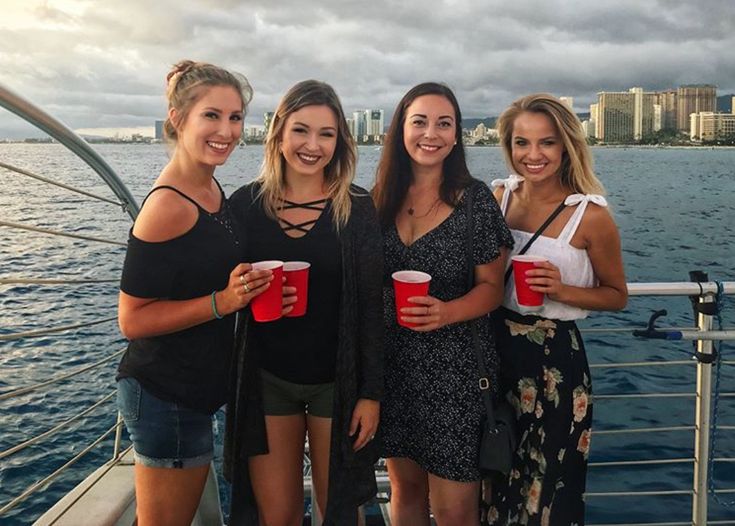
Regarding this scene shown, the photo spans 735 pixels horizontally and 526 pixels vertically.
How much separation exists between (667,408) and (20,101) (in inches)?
354

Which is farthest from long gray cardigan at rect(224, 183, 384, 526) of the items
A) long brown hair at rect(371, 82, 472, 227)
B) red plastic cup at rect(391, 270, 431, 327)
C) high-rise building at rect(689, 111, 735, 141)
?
high-rise building at rect(689, 111, 735, 141)

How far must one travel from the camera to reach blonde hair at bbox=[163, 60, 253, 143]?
78.4 inches

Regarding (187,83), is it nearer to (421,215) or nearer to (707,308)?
(421,215)

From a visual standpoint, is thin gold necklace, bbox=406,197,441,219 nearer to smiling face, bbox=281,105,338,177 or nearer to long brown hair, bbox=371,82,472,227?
long brown hair, bbox=371,82,472,227

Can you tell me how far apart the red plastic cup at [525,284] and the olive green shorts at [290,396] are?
775 millimetres

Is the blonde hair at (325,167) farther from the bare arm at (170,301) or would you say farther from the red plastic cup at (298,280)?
the bare arm at (170,301)

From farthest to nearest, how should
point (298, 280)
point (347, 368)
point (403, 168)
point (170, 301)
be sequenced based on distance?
1. point (403, 168)
2. point (347, 368)
3. point (298, 280)
4. point (170, 301)

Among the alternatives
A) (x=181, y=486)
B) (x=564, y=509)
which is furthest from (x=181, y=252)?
(x=564, y=509)

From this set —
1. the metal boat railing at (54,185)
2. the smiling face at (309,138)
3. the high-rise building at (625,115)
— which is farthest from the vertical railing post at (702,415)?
the high-rise building at (625,115)

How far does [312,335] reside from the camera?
2.18 m

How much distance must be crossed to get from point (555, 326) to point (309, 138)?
1183mm

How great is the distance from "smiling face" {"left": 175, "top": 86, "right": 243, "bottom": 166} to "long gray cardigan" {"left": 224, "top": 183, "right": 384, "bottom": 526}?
265mm

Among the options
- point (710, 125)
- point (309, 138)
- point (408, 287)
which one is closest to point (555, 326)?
point (408, 287)

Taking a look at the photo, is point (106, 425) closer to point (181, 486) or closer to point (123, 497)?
point (123, 497)
